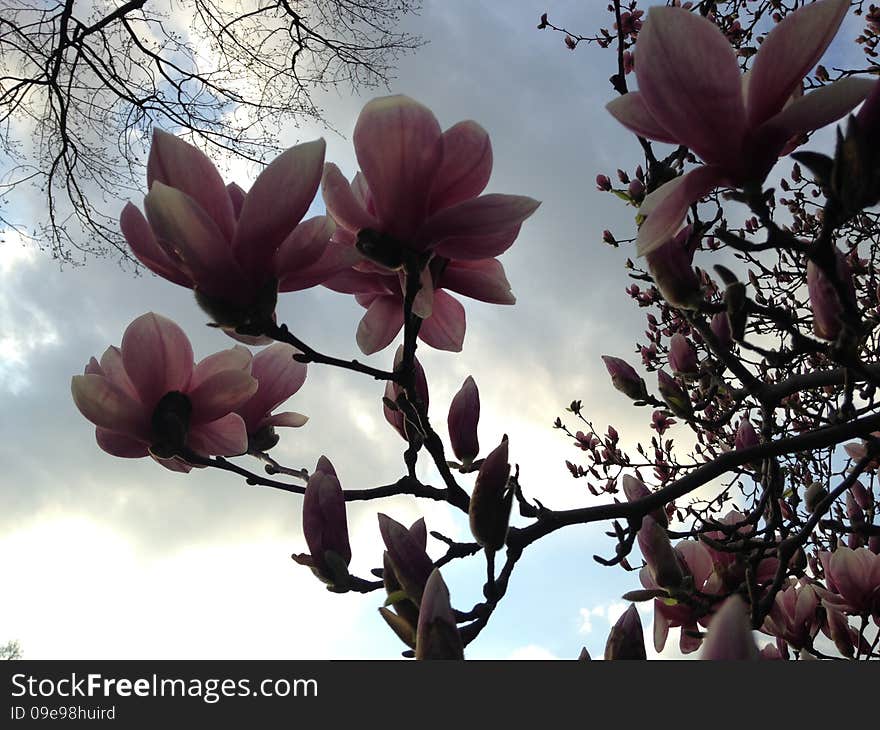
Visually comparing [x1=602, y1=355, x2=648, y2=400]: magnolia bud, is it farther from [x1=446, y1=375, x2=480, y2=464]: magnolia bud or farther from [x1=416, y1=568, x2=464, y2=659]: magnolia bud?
[x1=416, y1=568, x2=464, y2=659]: magnolia bud

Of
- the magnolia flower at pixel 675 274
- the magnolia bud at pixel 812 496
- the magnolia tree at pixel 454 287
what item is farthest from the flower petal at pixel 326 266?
the magnolia bud at pixel 812 496

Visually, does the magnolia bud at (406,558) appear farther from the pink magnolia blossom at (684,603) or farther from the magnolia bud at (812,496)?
the magnolia bud at (812,496)

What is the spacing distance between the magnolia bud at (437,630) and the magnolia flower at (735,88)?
57cm

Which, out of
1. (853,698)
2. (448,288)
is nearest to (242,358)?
(448,288)

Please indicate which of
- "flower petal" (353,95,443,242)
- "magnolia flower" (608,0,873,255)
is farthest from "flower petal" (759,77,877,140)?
"flower petal" (353,95,443,242)

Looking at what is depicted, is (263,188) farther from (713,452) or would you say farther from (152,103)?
(152,103)

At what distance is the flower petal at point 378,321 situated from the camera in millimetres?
1039

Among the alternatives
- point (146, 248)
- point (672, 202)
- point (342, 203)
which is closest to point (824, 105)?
point (672, 202)

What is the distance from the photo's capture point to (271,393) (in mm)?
1184

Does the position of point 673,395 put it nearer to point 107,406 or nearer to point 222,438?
point 222,438

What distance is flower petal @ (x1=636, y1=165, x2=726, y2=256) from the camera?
30.9 inches

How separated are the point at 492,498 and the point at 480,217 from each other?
1.14ft

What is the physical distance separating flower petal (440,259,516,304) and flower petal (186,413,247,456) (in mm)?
416

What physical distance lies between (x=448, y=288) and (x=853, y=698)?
26.9 inches
